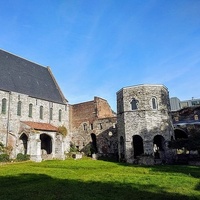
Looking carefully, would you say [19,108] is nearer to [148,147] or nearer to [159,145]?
[148,147]

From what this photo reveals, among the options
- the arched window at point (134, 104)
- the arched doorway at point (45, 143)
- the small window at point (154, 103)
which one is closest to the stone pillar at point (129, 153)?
the arched window at point (134, 104)

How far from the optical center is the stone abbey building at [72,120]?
28.1 metres

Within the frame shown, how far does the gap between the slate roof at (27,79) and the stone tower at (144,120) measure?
46.3 ft

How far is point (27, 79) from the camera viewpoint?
36219mm

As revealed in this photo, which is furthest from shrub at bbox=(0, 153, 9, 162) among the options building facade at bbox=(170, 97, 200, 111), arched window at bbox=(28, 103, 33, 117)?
building facade at bbox=(170, 97, 200, 111)

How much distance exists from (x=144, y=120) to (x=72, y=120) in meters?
17.7

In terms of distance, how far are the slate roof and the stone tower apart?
14114 millimetres

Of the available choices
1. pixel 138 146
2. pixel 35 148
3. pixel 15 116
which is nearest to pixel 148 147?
pixel 138 146

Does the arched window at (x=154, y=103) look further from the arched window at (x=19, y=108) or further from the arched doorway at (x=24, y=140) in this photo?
the arched window at (x=19, y=108)

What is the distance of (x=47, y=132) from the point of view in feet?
104

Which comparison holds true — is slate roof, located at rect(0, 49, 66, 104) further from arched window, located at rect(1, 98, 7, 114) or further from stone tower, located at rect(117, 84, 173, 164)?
stone tower, located at rect(117, 84, 173, 164)

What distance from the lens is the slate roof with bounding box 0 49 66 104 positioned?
32.6 meters

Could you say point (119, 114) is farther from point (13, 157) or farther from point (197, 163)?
point (13, 157)

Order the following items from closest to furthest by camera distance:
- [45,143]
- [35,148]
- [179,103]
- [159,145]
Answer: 1. [35,148]
2. [159,145]
3. [45,143]
4. [179,103]
